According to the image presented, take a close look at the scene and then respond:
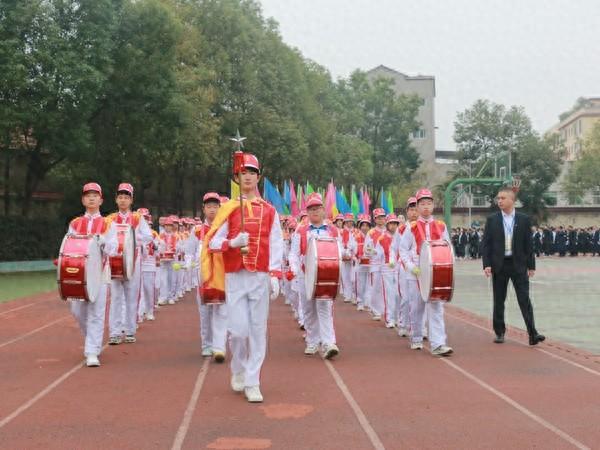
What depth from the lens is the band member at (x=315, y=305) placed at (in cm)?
982

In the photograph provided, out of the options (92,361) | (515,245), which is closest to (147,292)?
(92,361)

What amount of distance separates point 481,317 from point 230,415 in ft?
27.7

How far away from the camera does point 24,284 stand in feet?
81.9

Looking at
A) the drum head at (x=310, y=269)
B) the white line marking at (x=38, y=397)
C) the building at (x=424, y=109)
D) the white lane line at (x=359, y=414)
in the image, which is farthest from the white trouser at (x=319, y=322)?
the building at (x=424, y=109)

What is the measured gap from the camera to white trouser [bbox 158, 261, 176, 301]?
18.8m

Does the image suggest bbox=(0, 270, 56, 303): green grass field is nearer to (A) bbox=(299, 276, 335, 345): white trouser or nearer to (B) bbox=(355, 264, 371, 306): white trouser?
(B) bbox=(355, 264, 371, 306): white trouser

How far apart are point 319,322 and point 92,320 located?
2.67 m

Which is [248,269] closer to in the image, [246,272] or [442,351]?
[246,272]

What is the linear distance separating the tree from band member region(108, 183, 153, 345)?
55.5 meters

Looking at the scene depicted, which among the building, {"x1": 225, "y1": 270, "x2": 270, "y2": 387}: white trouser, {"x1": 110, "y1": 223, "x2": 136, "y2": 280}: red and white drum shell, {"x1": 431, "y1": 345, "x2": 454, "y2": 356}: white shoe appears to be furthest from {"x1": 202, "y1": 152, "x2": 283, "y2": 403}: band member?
the building

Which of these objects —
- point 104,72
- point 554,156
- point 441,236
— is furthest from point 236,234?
point 554,156

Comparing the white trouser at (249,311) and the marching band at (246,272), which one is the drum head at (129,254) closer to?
the marching band at (246,272)

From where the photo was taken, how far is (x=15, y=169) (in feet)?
125

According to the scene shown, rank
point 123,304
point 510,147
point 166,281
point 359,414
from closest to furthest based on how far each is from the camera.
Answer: point 359,414 → point 123,304 → point 166,281 → point 510,147
